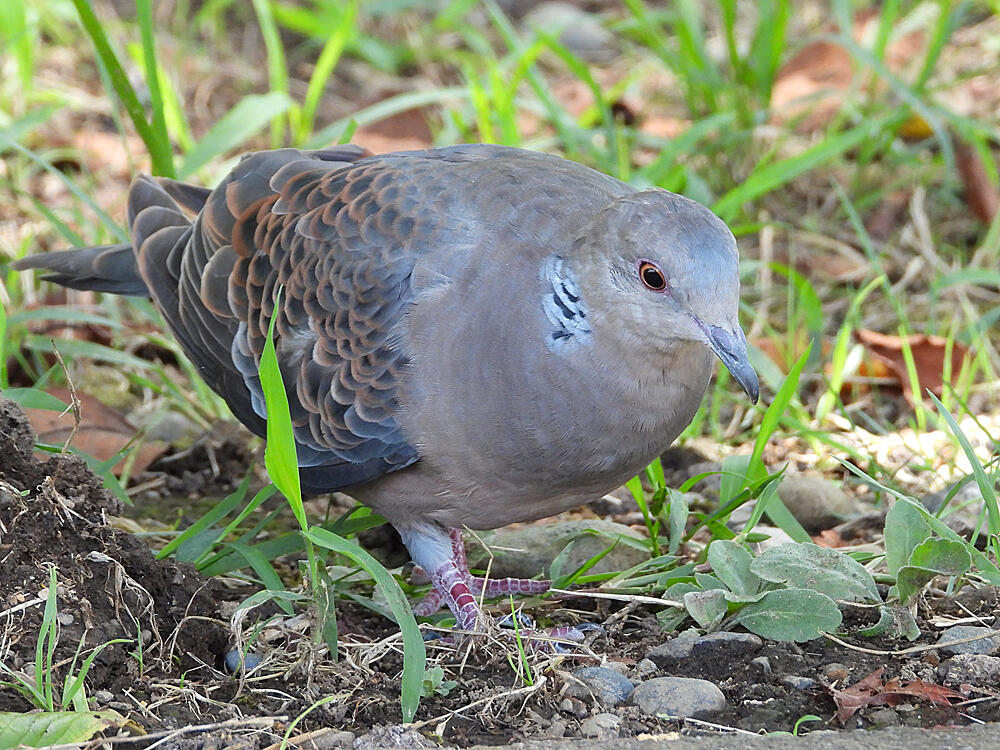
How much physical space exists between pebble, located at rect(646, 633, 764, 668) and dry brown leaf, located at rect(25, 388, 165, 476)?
1.89 metres

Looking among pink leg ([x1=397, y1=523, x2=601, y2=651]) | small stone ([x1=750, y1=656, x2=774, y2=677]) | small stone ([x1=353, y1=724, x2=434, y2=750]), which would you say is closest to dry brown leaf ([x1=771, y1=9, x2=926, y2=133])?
pink leg ([x1=397, y1=523, x2=601, y2=651])

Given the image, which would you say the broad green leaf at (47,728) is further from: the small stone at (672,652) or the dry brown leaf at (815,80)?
the dry brown leaf at (815,80)

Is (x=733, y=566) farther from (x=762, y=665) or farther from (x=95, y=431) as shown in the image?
(x=95, y=431)

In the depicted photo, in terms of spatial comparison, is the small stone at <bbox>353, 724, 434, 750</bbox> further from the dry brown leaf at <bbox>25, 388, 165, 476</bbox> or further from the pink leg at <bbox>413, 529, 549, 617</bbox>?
the dry brown leaf at <bbox>25, 388, 165, 476</bbox>

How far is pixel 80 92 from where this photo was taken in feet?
21.5

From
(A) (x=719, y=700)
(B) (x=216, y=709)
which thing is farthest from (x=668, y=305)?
(B) (x=216, y=709)

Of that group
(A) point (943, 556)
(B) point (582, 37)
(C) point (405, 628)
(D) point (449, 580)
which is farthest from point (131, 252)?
(B) point (582, 37)

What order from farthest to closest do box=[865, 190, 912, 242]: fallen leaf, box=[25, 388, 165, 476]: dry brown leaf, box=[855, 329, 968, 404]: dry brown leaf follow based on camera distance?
box=[865, 190, 912, 242]: fallen leaf, box=[855, 329, 968, 404]: dry brown leaf, box=[25, 388, 165, 476]: dry brown leaf

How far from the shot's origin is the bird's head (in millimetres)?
2916

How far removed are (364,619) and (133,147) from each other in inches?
146

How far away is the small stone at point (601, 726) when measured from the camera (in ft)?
8.59

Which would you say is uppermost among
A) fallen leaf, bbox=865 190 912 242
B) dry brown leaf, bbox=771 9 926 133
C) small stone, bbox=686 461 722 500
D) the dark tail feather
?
dry brown leaf, bbox=771 9 926 133

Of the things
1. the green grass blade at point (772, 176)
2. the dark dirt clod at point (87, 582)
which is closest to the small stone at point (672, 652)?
the dark dirt clod at point (87, 582)

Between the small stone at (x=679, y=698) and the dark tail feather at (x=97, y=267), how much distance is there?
2.26 m
